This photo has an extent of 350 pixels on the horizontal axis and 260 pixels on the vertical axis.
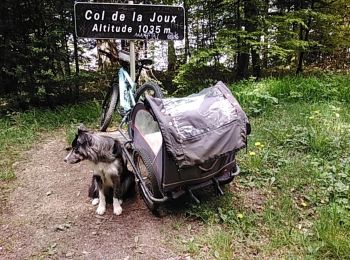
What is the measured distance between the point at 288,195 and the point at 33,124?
423cm

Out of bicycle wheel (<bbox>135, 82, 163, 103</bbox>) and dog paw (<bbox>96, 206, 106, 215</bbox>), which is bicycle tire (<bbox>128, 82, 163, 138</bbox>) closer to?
bicycle wheel (<bbox>135, 82, 163, 103</bbox>)

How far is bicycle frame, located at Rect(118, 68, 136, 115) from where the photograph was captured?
4727 mm

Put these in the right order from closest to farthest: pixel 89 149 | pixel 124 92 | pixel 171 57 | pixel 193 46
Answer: pixel 89 149 < pixel 124 92 < pixel 193 46 < pixel 171 57

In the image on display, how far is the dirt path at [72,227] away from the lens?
2.75 meters

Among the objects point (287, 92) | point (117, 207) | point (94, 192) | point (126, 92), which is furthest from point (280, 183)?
point (287, 92)

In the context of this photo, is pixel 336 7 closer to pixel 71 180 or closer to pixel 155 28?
pixel 155 28

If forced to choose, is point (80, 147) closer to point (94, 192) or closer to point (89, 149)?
point (89, 149)

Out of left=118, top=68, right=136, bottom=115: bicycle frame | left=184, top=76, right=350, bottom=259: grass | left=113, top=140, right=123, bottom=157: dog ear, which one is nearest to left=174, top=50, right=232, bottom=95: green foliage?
left=184, top=76, right=350, bottom=259: grass

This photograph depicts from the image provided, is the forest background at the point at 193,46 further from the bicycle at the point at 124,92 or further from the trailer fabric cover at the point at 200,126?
the trailer fabric cover at the point at 200,126

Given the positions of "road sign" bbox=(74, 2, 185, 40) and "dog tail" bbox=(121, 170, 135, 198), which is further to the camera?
"road sign" bbox=(74, 2, 185, 40)

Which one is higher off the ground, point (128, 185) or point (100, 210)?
point (128, 185)

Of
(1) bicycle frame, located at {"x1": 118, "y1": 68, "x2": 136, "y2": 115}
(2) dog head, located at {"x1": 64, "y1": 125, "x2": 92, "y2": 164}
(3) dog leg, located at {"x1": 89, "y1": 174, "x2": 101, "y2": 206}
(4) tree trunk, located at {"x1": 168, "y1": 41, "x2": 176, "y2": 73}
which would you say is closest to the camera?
(2) dog head, located at {"x1": 64, "y1": 125, "x2": 92, "y2": 164}

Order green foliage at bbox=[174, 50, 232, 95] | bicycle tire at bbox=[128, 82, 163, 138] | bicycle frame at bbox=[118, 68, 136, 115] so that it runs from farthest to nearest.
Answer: green foliage at bbox=[174, 50, 232, 95]
bicycle frame at bbox=[118, 68, 136, 115]
bicycle tire at bbox=[128, 82, 163, 138]

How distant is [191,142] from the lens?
267 centimetres
